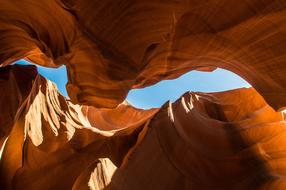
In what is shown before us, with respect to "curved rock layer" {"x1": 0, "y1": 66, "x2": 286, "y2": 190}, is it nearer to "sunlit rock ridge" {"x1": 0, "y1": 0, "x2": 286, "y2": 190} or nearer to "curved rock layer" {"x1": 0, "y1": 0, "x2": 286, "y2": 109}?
"sunlit rock ridge" {"x1": 0, "y1": 0, "x2": 286, "y2": 190}

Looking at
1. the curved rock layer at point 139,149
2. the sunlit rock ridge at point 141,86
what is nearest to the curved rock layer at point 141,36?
the sunlit rock ridge at point 141,86

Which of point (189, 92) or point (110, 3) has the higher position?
point (110, 3)

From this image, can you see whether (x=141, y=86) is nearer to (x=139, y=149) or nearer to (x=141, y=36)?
(x=139, y=149)

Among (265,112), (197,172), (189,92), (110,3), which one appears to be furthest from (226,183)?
(110,3)

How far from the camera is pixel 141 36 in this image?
12.3 ft

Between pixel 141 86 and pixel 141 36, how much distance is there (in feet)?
5.76

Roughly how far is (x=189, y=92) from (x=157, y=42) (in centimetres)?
410

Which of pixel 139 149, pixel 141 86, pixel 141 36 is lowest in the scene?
pixel 139 149

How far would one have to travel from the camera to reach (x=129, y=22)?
11.7ft

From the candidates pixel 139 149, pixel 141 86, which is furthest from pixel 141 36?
pixel 139 149

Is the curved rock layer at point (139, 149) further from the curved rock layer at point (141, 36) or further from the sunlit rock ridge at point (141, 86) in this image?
the curved rock layer at point (141, 36)

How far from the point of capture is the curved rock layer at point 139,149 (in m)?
5.60

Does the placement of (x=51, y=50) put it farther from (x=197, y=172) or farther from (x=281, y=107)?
(x=197, y=172)

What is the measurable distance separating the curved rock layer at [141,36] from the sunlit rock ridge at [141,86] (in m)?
0.01
